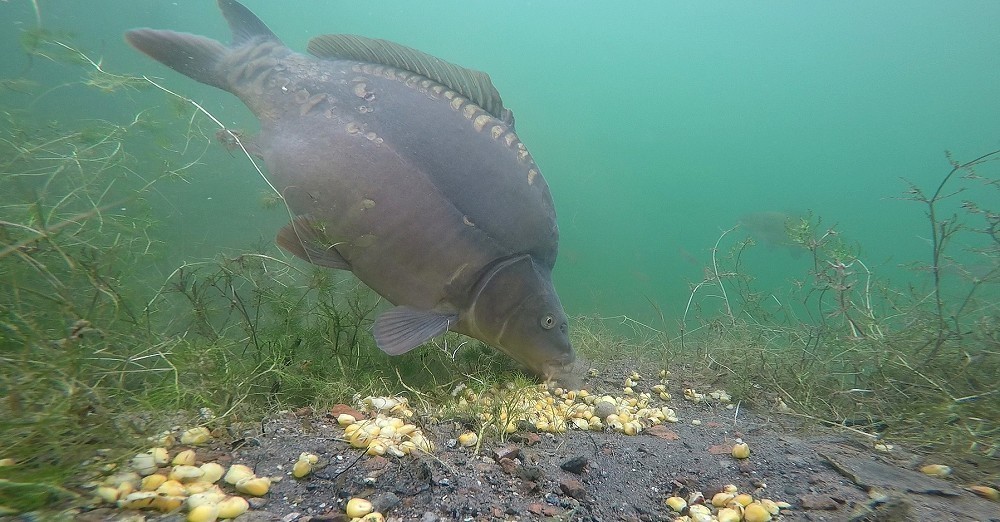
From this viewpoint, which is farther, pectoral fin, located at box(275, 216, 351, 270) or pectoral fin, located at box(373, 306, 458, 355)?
pectoral fin, located at box(275, 216, 351, 270)

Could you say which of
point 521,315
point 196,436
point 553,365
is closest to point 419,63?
point 521,315

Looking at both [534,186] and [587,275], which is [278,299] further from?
Result: [587,275]

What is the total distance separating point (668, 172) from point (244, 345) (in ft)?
194

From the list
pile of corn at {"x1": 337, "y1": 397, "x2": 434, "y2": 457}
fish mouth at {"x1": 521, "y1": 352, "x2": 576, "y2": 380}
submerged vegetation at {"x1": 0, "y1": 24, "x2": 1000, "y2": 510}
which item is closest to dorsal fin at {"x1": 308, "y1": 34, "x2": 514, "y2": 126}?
submerged vegetation at {"x1": 0, "y1": 24, "x2": 1000, "y2": 510}

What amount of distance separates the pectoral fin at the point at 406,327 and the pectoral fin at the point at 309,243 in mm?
617

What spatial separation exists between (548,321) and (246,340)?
213 centimetres

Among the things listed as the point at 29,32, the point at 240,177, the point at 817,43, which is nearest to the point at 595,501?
the point at 29,32

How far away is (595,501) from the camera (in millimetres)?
1760

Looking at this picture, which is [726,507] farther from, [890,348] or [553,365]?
[890,348]

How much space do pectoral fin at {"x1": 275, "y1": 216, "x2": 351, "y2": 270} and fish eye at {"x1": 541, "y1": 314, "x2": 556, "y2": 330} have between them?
1.62 meters

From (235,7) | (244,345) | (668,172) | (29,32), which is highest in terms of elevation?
(668,172)

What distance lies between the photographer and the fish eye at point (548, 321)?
330 cm

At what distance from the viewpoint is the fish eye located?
3.30 metres

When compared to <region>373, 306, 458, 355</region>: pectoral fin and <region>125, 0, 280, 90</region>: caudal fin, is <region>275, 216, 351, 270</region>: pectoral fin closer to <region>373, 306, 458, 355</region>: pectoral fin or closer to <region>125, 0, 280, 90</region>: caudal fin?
<region>373, 306, 458, 355</region>: pectoral fin
